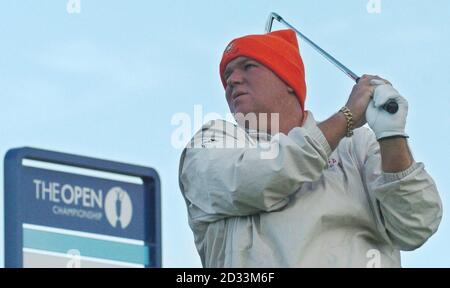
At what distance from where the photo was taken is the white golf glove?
1262 centimetres

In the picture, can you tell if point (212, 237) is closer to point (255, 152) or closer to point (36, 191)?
point (255, 152)

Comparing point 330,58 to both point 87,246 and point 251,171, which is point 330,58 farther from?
point 87,246

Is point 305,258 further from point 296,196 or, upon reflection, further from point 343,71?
point 343,71

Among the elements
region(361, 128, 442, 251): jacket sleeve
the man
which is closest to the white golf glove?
the man

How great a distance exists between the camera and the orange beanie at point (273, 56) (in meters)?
13.1

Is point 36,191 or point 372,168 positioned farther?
point 372,168

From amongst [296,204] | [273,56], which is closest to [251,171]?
[296,204]

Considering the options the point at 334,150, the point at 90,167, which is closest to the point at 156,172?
the point at 90,167

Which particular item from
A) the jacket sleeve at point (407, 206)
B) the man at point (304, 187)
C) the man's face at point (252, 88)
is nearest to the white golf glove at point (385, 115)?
the man at point (304, 187)

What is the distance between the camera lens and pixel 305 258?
12453 millimetres

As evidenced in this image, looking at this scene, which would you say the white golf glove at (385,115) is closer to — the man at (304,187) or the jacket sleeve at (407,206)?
the man at (304,187)

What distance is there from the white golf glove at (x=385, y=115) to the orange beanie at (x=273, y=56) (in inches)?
20.5
